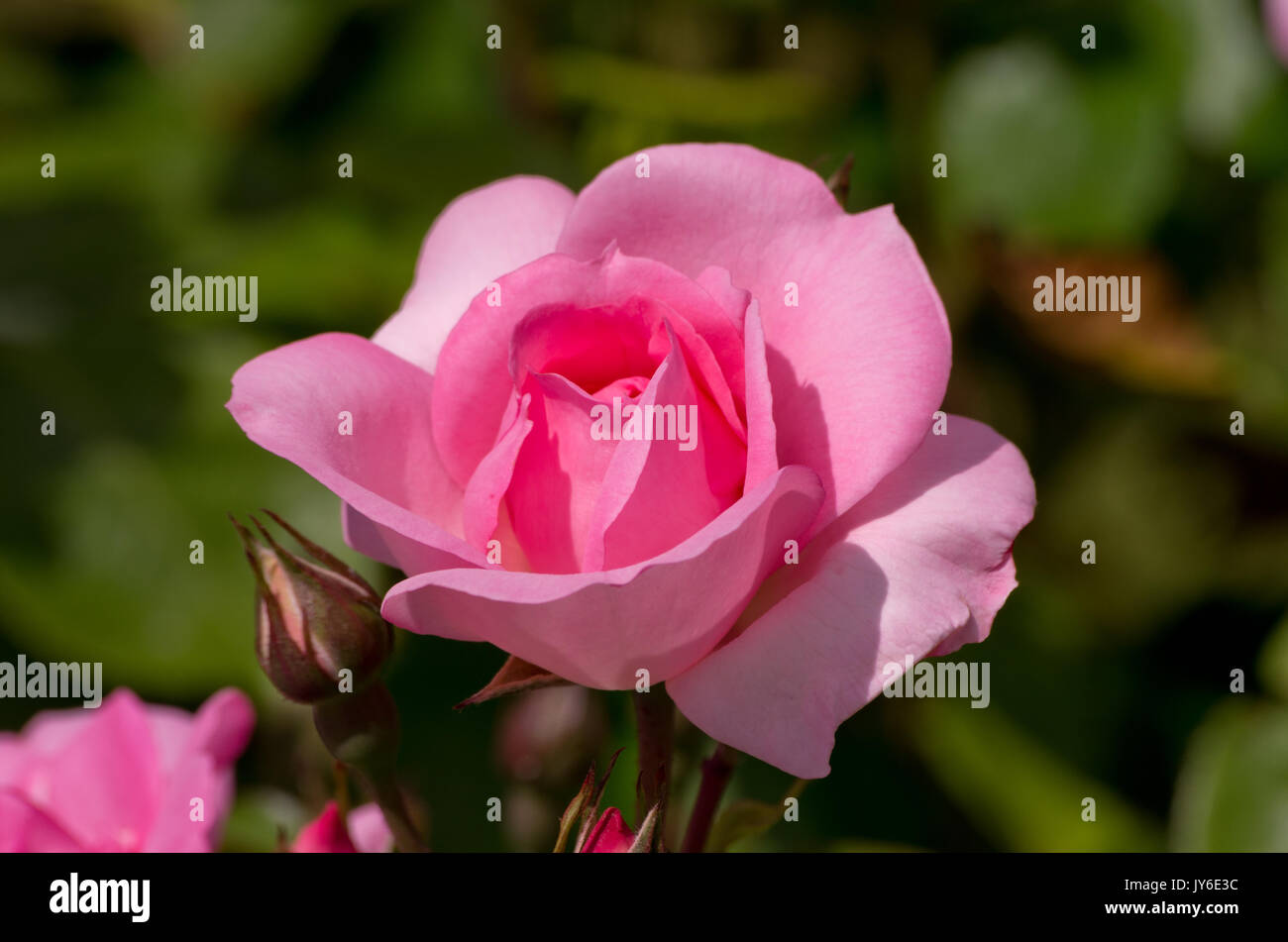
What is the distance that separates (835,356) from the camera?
0.63 meters

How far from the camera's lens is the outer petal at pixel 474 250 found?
2.33 ft

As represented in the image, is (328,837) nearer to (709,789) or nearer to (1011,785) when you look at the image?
(709,789)

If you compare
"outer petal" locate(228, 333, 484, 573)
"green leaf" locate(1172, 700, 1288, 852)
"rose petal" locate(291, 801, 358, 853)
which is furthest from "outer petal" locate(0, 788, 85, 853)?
"green leaf" locate(1172, 700, 1288, 852)

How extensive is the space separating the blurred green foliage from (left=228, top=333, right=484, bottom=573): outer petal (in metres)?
0.81

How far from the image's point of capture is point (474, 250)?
28.5 inches

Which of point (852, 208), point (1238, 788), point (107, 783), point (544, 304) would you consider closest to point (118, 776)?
point (107, 783)

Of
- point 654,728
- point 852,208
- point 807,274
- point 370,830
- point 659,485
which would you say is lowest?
point 370,830

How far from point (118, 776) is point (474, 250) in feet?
1.48

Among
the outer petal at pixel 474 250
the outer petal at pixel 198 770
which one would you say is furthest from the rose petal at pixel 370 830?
the outer petal at pixel 474 250

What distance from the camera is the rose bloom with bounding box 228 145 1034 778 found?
1.83ft

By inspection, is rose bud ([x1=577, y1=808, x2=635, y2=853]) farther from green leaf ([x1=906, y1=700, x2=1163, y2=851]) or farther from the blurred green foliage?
green leaf ([x1=906, y1=700, x2=1163, y2=851])

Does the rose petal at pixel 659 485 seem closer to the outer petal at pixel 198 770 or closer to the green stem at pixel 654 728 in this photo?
the green stem at pixel 654 728

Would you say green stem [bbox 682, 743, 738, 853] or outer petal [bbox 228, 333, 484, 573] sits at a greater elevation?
outer petal [bbox 228, 333, 484, 573]
